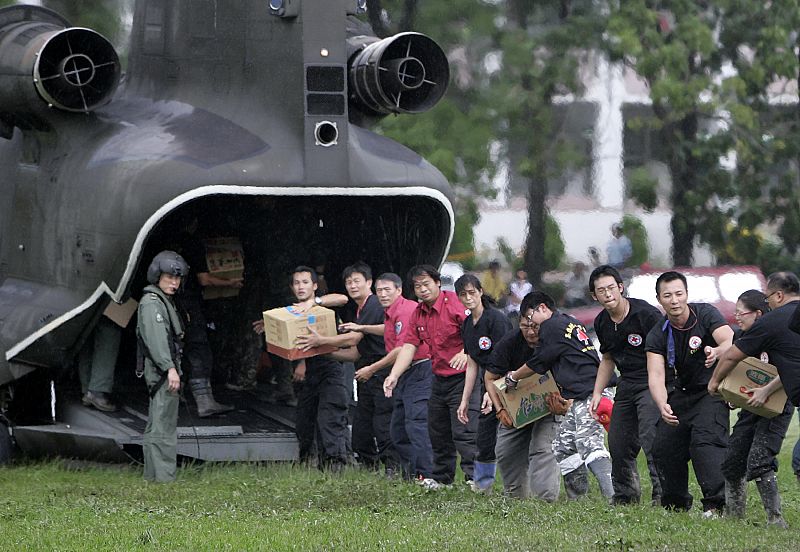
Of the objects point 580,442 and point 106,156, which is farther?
point 106,156

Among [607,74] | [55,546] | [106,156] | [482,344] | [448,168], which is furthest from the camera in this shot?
[607,74]

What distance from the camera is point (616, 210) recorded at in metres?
25.6

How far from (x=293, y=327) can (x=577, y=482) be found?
315 cm

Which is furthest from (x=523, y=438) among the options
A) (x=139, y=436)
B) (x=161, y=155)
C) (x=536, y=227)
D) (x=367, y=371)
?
(x=536, y=227)

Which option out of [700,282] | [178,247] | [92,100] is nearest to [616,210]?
[700,282]

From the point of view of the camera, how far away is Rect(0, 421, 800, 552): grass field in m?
9.38

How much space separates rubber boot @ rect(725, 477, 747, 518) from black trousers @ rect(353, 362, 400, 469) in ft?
12.7

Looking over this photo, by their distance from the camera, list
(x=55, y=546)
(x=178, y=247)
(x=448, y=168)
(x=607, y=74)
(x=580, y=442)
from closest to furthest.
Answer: (x=55, y=546) → (x=580, y=442) → (x=178, y=247) → (x=448, y=168) → (x=607, y=74)

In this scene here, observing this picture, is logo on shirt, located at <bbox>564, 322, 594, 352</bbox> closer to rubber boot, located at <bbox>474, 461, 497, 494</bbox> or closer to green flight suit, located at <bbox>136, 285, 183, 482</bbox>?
rubber boot, located at <bbox>474, 461, 497, 494</bbox>

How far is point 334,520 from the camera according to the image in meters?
10.4

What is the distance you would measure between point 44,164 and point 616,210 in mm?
13015

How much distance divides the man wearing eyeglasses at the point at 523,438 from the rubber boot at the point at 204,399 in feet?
12.5

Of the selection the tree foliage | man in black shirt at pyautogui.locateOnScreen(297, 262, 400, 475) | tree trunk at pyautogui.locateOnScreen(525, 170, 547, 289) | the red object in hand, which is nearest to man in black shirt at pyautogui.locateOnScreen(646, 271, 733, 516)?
the red object in hand

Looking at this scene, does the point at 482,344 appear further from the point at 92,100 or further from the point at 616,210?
the point at 616,210
